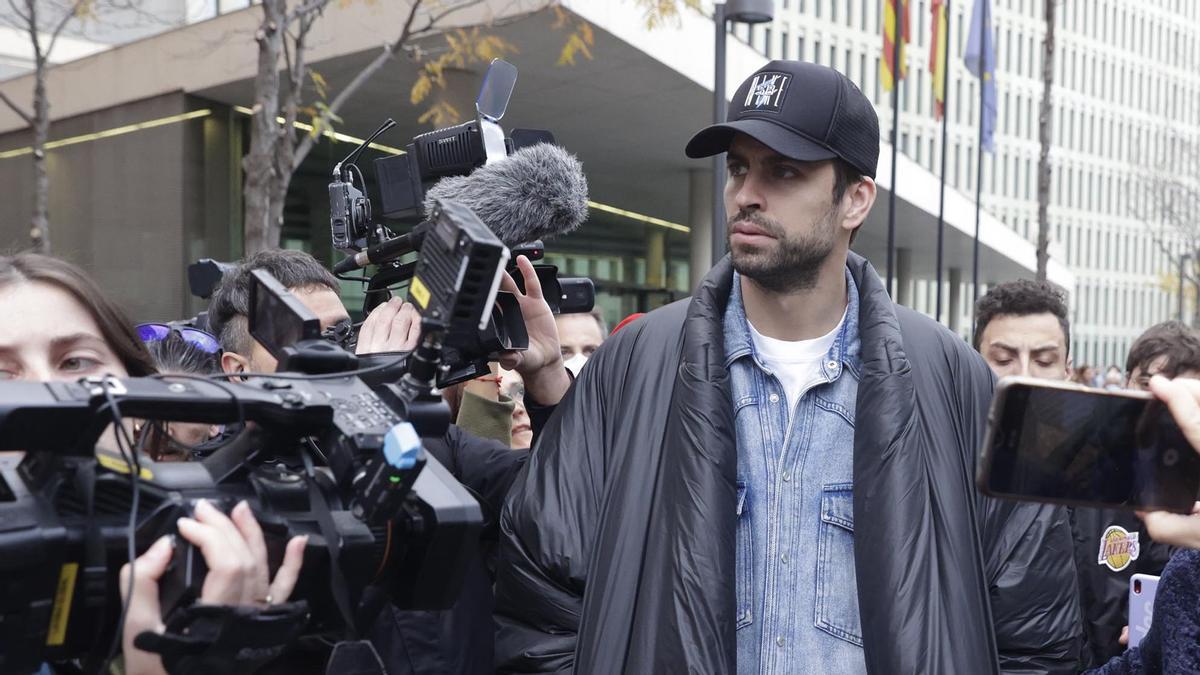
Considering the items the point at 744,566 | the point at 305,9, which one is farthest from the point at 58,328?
the point at 305,9

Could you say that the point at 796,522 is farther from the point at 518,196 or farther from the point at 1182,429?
the point at 1182,429

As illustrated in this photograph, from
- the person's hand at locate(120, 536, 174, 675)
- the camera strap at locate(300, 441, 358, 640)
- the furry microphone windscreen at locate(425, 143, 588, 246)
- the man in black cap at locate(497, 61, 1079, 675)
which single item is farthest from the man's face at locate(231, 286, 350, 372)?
the person's hand at locate(120, 536, 174, 675)

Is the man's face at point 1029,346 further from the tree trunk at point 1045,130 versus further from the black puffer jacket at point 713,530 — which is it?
the tree trunk at point 1045,130

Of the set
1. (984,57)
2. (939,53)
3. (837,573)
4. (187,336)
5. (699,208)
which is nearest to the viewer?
(837,573)

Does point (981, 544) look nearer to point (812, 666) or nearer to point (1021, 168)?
point (812, 666)

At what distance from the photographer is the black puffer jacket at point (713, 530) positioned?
7.70 feet

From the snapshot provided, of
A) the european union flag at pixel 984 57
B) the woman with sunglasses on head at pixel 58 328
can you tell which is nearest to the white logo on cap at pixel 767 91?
the woman with sunglasses on head at pixel 58 328

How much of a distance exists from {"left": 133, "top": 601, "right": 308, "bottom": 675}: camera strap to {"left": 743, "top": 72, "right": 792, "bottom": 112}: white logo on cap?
167cm

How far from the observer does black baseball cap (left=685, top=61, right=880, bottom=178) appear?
2.71m

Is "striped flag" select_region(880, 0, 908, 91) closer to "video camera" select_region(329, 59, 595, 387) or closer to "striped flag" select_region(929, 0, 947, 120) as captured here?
"striped flag" select_region(929, 0, 947, 120)

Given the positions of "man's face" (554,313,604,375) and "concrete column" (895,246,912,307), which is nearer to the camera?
"man's face" (554,313,604,375)

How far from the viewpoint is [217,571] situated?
57.6 inches

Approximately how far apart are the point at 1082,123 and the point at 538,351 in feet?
245

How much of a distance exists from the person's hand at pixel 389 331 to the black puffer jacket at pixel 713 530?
37cm
